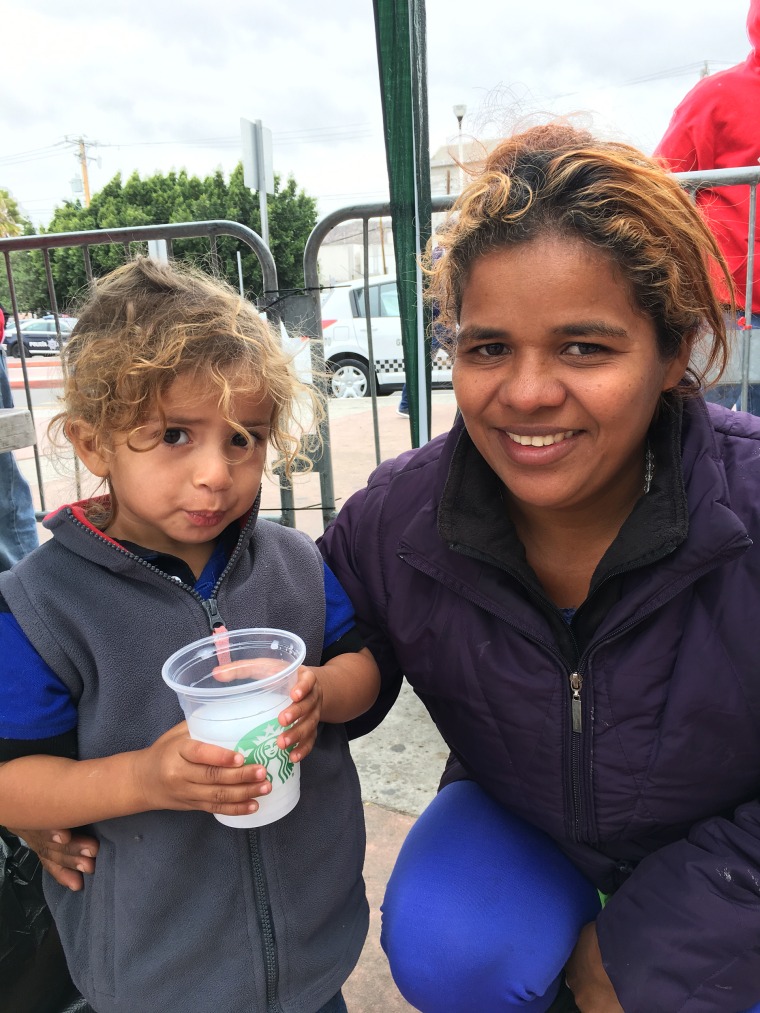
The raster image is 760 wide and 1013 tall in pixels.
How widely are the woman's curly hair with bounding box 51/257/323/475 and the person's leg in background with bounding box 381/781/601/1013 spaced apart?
967 mm

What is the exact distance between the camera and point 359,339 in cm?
1163

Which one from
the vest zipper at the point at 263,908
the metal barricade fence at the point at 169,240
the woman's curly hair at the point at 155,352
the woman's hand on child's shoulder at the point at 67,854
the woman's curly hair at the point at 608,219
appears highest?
the metal barricade fence at the point at 169,240

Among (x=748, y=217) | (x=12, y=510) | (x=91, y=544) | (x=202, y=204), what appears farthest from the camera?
(x=202, y=204)

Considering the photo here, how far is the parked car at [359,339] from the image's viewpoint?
Result: 10969mm

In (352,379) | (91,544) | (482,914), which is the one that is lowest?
(482,914)

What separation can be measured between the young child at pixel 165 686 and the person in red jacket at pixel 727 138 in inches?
94.8

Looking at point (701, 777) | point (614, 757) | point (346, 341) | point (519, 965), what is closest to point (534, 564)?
point (614, 757)

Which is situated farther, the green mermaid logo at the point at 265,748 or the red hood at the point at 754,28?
the red hood at the point at 754,28

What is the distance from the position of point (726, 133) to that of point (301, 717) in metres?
3.03

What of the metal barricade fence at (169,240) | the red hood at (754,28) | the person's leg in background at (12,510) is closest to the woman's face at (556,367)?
the metal barricade fence at (169,240)

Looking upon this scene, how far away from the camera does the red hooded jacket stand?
3064 mm

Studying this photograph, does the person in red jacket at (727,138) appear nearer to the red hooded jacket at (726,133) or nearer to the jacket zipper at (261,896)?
the red hooded jacket at (726,133)

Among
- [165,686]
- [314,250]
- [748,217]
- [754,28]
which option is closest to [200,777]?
[165,686]

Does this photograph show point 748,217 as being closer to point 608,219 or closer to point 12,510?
point 608,219
